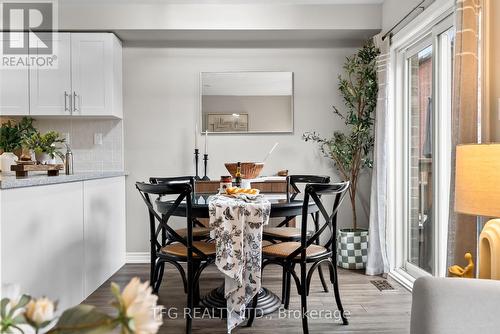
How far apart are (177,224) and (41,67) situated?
2071 mm

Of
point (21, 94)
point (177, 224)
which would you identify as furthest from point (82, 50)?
point (177, 224)

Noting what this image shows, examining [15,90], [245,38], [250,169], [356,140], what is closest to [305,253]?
[250,169]

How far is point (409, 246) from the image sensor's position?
10.9 feet

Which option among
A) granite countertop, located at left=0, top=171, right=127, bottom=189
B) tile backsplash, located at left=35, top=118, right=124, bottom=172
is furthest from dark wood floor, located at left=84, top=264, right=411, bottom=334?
tile backsplash, located at left=35, top=118, right=124, bottom=172

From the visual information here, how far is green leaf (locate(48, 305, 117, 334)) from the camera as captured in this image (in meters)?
0.42

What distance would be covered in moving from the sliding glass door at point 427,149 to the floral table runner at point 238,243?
147 centimetres

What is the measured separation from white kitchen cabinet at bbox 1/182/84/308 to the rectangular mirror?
1.72m

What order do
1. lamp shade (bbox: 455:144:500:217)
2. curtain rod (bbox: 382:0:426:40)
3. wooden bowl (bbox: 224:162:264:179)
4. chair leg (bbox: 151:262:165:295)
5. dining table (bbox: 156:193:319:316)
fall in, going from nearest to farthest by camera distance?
1. lamp shade (bbox: 455:144:500:217)
2. dining table (bbox: 156:193:319:316)
3. chair leg (bbox: 151:262:165:295)
4. wooden bowl (bbox: 224:162:264:179)
5. curtain rod (bbox: 382:0:426:40)

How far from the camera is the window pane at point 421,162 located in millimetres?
2941

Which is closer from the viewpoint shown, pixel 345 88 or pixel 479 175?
pixel 479 175

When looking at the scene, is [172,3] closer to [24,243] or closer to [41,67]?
[41,67]

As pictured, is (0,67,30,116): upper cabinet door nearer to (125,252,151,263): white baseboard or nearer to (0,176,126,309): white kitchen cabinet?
(0,176,126,309): white kitchen cabinet

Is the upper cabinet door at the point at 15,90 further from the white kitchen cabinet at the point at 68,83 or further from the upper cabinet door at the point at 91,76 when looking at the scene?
the upper cabinet door at the point at 91,76

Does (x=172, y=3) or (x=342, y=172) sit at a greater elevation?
(x=172, y=3)
